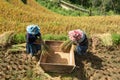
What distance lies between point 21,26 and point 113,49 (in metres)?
3.74

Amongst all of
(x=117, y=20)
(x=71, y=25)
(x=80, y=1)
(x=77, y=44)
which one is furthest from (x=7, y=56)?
(x=80, y=1)

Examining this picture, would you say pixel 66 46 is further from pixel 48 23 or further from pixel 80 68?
pixel 48 23

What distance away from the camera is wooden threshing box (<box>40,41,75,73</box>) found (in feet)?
27.0

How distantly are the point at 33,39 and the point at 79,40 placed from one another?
1.27 metres

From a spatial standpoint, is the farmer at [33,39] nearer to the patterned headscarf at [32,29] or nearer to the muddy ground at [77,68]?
the patterned headscarf at [32,29]

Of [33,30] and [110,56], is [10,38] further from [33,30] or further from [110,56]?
[110,56]

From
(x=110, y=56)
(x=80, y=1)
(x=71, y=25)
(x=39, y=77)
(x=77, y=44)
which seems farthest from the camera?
(x=80, y=1)

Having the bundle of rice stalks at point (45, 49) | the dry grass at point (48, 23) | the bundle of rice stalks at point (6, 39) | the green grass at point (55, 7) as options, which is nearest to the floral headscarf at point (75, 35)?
the bundle of rice stalks at point (45, 49)

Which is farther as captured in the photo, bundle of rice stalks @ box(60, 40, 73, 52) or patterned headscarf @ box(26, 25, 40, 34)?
bundle of rice stalks @ box(60, 40, 73, 52)

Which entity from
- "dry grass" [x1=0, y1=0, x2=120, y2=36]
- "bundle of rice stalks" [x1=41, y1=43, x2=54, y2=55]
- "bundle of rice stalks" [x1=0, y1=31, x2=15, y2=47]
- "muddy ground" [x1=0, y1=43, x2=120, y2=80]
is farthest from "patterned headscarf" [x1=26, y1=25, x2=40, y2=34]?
"dry grass" [x1=0, y1=0, x2=120, y2=36]

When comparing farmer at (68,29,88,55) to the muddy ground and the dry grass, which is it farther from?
the dry grass

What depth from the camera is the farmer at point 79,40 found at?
8.65 metres

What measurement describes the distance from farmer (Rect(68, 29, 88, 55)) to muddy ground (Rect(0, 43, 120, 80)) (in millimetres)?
281

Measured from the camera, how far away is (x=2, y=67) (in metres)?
8.54
